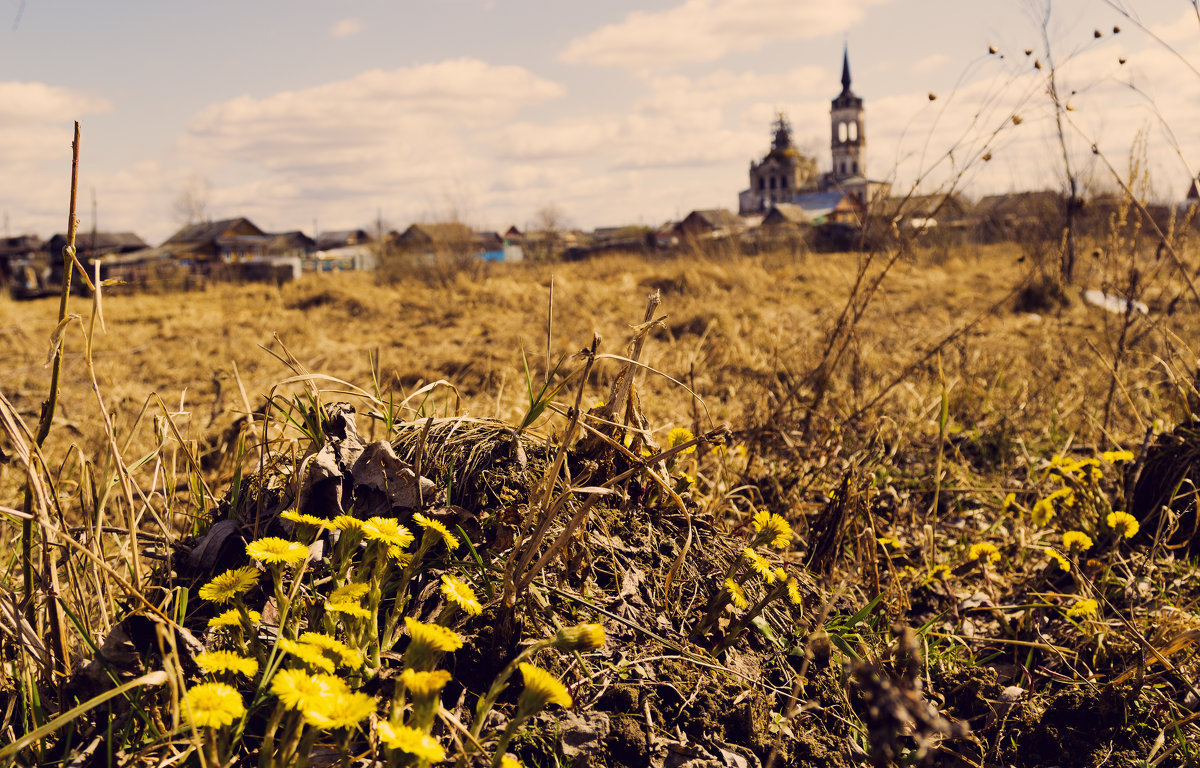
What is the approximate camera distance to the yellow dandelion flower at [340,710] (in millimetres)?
925

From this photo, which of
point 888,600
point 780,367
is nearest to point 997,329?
point 780,367

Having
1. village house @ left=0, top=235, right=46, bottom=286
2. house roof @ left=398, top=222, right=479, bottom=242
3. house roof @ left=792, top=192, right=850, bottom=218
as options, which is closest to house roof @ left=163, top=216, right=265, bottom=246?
village house @ left=0, top=235, right=46, bottom=286

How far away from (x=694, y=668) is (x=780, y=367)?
441 cm

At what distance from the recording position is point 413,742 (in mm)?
926

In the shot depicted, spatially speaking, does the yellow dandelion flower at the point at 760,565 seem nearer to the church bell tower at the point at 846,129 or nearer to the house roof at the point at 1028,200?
the house roof at the point at 1028,200

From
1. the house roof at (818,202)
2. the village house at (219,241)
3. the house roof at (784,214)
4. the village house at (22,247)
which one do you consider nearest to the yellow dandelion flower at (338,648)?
the village house at (219,241)

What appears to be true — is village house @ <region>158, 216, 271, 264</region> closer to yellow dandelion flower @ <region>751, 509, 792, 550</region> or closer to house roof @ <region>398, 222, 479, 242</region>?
house roof @ <region>398, 222, 479, 242</region>

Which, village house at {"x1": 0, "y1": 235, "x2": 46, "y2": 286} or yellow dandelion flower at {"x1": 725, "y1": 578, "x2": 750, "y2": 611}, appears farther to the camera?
village house at {"x1": 0, "y1": 235, "x2": 46, "y2": 286}

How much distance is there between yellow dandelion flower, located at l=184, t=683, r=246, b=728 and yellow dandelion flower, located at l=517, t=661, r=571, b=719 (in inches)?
14.7

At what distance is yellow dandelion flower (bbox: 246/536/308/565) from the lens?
1.15 m

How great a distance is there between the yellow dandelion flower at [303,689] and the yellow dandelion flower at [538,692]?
9.6 inches

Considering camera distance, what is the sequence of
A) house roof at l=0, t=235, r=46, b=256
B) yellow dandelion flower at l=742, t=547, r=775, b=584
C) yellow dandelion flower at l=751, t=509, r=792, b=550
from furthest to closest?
house roof at l=0, t=235, r=46, b=256 < yellow dandelion flower at l=751, t=509, r=792, b=550 < yellow dandelion flower at l=742, t=547, r=775, b=584

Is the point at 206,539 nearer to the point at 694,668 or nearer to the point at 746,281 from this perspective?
the point at 694,668

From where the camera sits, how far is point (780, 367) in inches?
225
